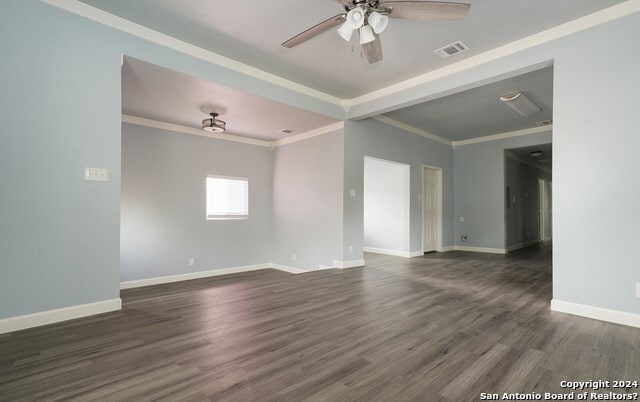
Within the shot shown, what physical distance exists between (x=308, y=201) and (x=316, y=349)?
398 cm

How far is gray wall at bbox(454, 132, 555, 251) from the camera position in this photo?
7074mm

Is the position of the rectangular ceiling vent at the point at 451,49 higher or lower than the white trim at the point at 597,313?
higher

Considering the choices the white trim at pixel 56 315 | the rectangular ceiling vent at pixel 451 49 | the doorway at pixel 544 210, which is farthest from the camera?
the doorway at pixel 544 210

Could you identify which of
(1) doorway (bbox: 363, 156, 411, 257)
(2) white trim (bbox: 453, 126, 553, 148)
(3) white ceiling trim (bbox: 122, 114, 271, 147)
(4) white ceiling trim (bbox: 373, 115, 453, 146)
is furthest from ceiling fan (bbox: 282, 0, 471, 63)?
(2) white trim (bbox: 453, 126, 553, 148)

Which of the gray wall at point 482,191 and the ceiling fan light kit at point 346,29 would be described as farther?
the gray wall at point 482,191

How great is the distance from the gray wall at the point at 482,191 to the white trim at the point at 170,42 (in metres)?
4.96

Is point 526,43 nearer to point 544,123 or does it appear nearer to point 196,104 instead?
point 544,123

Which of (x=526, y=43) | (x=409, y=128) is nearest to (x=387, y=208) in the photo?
(x=409, y=128)

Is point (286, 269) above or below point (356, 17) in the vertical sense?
below

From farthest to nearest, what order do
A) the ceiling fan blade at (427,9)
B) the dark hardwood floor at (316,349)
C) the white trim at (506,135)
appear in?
1. the white trim at (506,135)
2. the ceiling fan blade at (427,9)
3. the dark hardwood floor at (316,349)

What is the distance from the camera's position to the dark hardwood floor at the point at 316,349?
5.31ft

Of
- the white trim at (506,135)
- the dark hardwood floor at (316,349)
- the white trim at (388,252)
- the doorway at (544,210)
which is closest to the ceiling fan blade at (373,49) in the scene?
the dark hardwood floor at (316,349)

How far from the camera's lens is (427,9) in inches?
88.6

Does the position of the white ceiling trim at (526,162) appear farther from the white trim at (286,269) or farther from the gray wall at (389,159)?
the white trim at (286,269)
